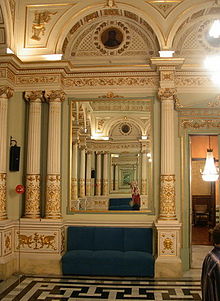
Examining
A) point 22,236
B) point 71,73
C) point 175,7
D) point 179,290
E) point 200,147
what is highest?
point 175,7

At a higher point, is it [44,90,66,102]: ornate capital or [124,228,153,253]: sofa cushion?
[44,90,66,102]: ornate capital

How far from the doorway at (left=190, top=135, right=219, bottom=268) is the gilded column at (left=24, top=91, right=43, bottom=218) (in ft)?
14.2

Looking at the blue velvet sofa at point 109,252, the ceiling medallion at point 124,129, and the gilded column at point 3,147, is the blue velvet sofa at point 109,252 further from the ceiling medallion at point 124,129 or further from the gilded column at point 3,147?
the ceiling medallion at point 124,129

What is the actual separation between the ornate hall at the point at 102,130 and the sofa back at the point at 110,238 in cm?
2

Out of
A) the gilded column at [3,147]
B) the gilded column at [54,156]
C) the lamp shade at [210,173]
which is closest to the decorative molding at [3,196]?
the gilded column at [3,147]

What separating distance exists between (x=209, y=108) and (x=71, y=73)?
3021mm

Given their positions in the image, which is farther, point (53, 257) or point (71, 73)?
point (71, 73)

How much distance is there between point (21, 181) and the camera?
779 centimetres

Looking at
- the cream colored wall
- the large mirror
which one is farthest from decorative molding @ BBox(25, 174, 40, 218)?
the large mirror

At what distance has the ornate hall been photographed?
741cm

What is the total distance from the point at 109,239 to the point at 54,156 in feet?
6.66

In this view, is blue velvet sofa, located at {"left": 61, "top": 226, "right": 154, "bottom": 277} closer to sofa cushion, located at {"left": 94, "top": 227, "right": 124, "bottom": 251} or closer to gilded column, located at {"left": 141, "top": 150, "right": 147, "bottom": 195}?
sofa cushion, located at {"left": 94, "top": 227, "right": 124, "bottom": 251}

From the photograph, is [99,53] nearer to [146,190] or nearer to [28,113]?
[28,113]

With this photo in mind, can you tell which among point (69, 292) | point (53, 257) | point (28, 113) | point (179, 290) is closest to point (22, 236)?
point (53, 257)
